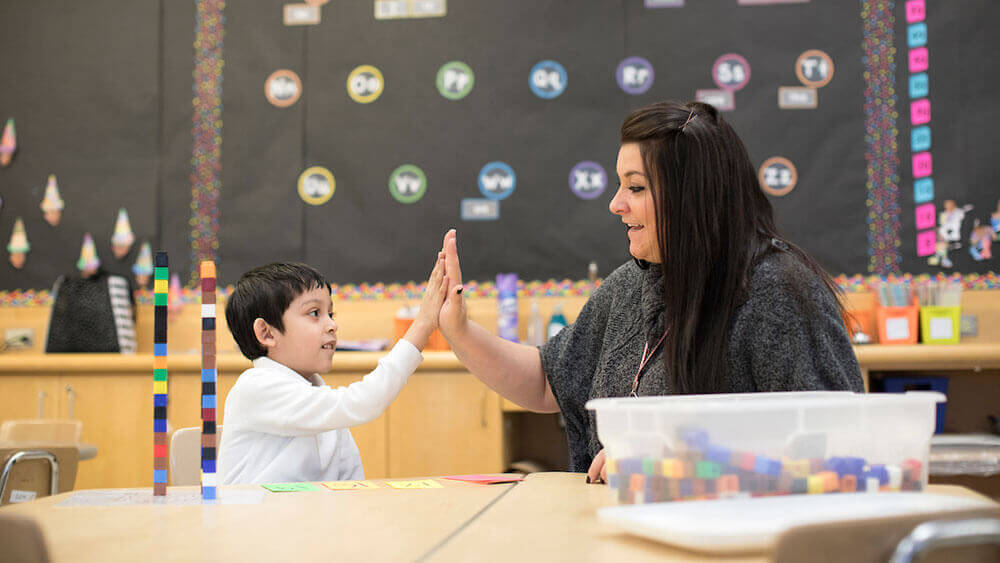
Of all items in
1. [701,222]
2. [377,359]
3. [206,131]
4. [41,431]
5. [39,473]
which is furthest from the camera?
[206,131]

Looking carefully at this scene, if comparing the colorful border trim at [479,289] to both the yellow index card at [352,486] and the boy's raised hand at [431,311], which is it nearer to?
the boy's raised hand at [431,311]

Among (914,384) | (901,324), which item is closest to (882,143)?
(901,324)

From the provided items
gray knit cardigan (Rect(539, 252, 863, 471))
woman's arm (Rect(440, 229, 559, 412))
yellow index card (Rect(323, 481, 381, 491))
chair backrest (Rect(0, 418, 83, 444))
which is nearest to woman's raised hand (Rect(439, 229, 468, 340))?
woman's arm (Rect(440, 229, 559, 412))

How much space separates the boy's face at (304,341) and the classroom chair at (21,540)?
127cm

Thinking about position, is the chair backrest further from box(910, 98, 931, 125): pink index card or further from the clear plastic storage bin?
box(910, 98, 931, 125): pink index card

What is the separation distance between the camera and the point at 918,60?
3846 mm

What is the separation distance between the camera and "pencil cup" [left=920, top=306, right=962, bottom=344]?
3564 millimetres

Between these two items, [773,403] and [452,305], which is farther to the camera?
[452,305]

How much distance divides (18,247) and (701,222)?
3.65 m

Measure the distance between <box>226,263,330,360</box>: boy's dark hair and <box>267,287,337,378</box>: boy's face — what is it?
2cm

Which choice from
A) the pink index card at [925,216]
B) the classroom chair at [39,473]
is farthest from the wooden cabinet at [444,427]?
the pink index card at [925,216]

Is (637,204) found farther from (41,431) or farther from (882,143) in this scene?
(882,143)

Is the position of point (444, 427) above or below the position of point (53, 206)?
below

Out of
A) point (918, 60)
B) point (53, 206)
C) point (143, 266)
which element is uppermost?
point (918, 60)
